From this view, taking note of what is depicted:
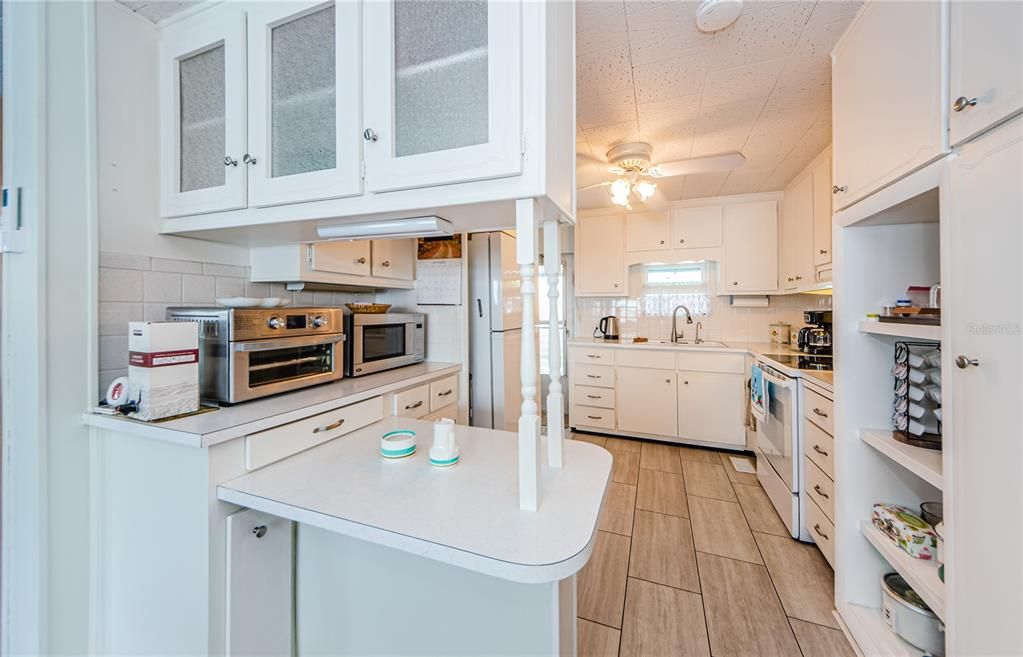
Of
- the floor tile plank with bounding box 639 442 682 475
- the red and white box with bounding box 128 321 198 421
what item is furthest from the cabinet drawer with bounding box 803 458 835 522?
the red and white box with bounding box 128 321 198 421

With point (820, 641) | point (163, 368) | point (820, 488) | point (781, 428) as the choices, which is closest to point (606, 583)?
point (820, 641)

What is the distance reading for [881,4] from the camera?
4.04 ft

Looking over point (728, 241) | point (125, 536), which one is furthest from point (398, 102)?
point (728, 241)

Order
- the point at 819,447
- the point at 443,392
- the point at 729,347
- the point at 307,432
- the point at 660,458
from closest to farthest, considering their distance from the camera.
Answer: the point at 307,432 < the point at 819,447 < the point at 443,392 < the point at 660,458 < the point at 729,347

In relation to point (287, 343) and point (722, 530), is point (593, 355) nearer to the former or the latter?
point (722, 530)

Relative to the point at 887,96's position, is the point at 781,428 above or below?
below

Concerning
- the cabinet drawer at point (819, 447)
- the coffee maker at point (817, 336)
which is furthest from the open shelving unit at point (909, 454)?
the coffee maker at point (817, 336)

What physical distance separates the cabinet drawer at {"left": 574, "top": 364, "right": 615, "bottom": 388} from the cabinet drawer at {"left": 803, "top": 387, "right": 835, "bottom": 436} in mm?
1810

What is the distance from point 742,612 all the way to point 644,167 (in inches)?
99.5

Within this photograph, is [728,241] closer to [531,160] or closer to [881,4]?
[881,4]

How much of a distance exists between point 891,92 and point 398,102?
1.54 metres

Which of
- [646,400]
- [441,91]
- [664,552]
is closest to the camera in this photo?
[441,91]

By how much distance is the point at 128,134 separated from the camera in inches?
55.1

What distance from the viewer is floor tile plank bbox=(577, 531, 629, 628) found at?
5.30 ft
